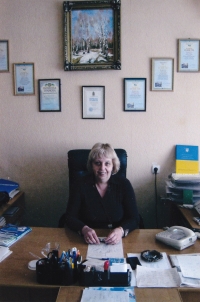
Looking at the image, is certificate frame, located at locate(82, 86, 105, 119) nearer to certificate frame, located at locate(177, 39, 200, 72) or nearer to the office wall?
the office wall

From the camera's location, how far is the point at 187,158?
2783 mm

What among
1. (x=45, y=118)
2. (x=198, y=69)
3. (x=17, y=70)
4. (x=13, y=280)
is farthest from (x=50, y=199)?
(x=198, y=69)

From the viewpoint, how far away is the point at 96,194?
2.08 meters

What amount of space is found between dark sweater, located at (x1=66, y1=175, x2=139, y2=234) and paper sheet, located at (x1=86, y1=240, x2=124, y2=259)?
1.12 feet

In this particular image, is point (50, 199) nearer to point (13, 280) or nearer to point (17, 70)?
point (17, 70)


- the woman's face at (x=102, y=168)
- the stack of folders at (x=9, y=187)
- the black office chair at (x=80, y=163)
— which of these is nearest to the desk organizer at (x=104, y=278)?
the woman's face at (x=102, y=168)

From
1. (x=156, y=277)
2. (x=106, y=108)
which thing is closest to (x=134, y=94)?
(x=106, y=108)

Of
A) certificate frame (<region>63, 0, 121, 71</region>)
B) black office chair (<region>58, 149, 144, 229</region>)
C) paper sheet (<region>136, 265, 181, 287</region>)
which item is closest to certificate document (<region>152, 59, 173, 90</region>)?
certificate frame (<region>63, 0, 121, 71</region>)

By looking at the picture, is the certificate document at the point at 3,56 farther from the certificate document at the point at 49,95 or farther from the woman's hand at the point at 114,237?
the woman's hand at the point at 114,237

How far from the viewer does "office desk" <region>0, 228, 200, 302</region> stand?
4.20ft

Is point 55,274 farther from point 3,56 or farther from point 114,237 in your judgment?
point 3,56

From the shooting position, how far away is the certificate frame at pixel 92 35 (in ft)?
8.73

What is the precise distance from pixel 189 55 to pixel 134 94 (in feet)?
1.90

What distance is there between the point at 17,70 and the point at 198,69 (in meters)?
1.61
